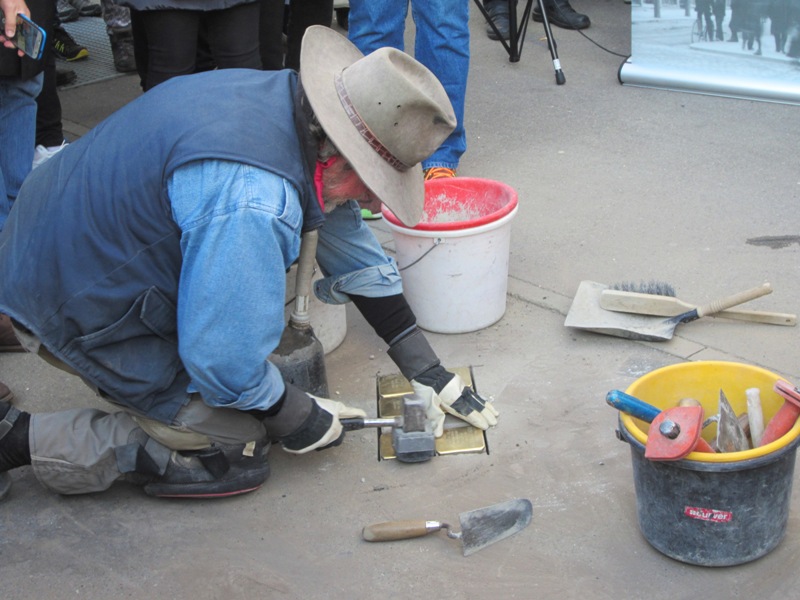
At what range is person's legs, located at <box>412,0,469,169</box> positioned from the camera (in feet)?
12.9

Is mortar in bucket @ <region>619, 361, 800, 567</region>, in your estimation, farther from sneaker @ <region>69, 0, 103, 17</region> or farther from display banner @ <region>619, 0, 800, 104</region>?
sneaker @ <region>69, 0, 103, 17</region>

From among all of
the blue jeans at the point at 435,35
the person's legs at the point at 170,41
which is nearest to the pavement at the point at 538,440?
the blue jeans at the point at 435,35

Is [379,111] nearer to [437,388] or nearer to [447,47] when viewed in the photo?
[437,388]

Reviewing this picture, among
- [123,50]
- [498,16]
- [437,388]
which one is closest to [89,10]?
[123,50]

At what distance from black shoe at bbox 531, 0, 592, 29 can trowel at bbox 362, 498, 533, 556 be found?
464 cm

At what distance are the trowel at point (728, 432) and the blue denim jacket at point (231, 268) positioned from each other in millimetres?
1045

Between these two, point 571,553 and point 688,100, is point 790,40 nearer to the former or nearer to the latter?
point 688,100

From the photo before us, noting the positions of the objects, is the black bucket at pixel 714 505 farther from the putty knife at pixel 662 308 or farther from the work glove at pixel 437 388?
the putty knife at pixel 662 308

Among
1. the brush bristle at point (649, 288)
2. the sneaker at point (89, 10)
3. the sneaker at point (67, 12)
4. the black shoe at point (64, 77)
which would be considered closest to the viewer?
the brush bristle at point (649, 288)

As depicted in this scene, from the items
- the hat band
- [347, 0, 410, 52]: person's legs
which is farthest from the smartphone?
the hat band

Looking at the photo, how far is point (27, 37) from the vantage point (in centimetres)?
337

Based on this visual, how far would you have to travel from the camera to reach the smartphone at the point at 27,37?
3.33 m

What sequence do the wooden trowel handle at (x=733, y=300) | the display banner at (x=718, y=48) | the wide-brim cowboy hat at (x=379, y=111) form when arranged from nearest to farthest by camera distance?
the wide-brim cowboy hat at (x=379, y=111)
the wooden trowel handle at (x=733, y=300)
the display banner at (x=718, y=48)

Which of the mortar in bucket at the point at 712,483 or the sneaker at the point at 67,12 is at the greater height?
the mortar in bucket at the point at 712,483
